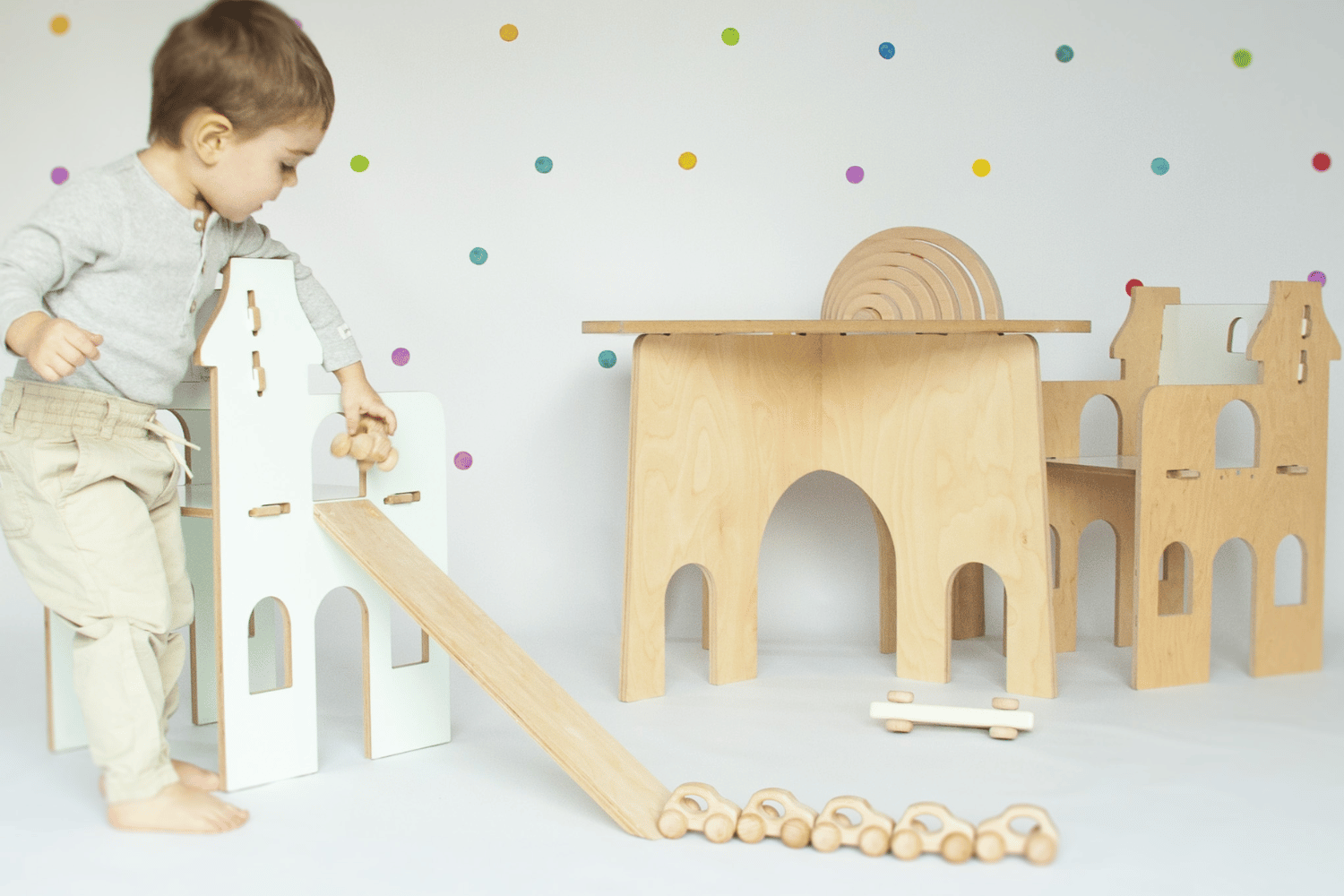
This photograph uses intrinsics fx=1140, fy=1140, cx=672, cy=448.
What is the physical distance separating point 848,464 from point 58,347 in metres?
0.97

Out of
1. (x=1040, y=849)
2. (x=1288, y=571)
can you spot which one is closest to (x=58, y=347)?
(x=1040, y=849)

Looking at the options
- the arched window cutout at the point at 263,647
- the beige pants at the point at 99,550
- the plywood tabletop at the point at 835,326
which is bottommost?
the arched window cutout at the point at 263,647

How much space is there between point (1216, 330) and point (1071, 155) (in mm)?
388

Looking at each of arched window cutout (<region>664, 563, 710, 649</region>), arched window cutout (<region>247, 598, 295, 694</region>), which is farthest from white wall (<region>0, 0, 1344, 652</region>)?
arched window cutout (<region>247, 598, 295, 694</region>)

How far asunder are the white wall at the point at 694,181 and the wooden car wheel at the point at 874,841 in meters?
0.92

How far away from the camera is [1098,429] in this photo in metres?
1.87

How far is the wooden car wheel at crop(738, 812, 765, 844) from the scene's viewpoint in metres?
0.97

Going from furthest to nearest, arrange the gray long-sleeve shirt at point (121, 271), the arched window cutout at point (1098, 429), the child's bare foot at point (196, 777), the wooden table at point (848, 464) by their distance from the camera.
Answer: the arched window cutout at point (1098, 429) < the wooden table at point (848, 464) < the child's bare foot at point (196, 777) < the gray long-sleeve shirt at point (121, 271)

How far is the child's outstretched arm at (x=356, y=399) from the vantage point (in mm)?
1202

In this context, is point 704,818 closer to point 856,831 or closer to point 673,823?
point 673,823

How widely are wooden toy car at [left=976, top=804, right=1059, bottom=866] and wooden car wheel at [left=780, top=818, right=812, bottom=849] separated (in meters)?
0.14

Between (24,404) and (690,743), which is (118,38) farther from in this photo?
(690,743)

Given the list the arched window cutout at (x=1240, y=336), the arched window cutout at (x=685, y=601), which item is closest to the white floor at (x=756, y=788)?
the arched window cutout at (x=685, y=601)

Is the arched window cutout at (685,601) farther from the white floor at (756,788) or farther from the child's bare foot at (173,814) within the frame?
the child's bare foot at (173,814)
